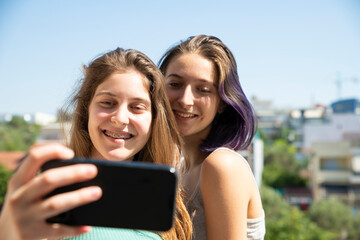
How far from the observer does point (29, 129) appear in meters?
41.7

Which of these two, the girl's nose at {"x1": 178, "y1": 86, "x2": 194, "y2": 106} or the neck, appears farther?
the neck

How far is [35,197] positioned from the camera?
0.47 meters

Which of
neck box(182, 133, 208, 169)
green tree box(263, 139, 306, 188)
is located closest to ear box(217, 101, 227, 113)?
neck box(182, 133, 208, 169)

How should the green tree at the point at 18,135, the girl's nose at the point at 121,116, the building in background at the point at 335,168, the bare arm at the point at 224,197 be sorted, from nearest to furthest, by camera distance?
1. the girl's nose at the point at 121,116
2. the bare arm at the point at 224,197
3. the building in background at the point at 335,168
4. the green tree at the point at 18,135

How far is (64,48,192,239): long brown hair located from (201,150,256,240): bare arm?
7 cm

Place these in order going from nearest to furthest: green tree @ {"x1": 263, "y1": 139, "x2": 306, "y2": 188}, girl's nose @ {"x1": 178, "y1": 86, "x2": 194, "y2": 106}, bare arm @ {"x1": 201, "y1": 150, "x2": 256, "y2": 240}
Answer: bare arm @ {"x1": 201, "y1": 150, "x2": 256, "y2": 240} → girl's nose @ {"x1": 178, "y1": 86, "x2": 194, "y2": 106} → green tree @ {"x1": 263, "y1": 139, "x2": 306, "y2": 188}

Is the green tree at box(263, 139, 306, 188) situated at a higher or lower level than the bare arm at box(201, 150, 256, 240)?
lower

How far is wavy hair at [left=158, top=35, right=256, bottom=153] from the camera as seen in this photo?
49.9 inches

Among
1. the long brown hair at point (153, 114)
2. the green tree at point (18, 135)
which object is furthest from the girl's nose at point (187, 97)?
the green tree at point (18, 135)

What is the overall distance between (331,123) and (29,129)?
32.6 m

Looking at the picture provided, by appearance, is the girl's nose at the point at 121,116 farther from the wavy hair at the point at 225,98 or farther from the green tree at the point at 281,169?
the green tree at the point at 281,169

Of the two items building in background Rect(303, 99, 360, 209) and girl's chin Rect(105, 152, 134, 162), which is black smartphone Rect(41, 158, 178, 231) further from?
building in background Rect(303, 99, 360, 209)

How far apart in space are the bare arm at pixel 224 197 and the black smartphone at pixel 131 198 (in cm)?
50

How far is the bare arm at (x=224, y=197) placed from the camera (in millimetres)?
1030
